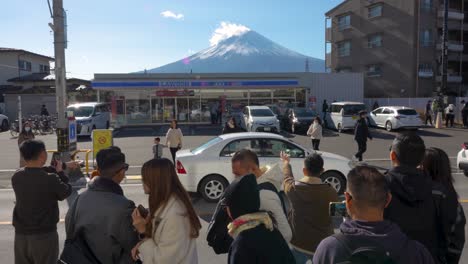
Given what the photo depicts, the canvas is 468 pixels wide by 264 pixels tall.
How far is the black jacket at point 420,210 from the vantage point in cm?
267

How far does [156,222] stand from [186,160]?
581 centimetres

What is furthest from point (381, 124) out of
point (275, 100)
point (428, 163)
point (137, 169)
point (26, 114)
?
point (26, 114)

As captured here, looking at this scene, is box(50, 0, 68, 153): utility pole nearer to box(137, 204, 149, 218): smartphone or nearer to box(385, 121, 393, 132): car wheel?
box(137, 204, 149, 218): smartphone

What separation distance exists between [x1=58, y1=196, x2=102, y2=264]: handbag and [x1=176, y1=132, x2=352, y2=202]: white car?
18.5ft

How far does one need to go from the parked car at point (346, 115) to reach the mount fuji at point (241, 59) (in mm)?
108152

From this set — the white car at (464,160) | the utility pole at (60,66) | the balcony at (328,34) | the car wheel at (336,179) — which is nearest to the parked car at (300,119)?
the white car at (464,160)

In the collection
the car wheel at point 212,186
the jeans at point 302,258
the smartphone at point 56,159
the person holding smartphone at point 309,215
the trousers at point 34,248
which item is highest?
the smartphone at point 56,159

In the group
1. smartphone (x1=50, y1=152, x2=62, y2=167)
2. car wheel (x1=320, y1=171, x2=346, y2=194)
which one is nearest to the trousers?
smartphone (x1=50, y1=152, x2=62, y2=167)

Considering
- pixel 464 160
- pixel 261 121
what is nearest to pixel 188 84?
pixel 261 121

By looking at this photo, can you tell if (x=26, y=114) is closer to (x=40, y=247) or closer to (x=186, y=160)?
(x=186, y=160)

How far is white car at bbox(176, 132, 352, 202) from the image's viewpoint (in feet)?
27.6

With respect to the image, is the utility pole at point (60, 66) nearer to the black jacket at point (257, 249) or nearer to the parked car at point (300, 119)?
the black jacket at point (257, 249)

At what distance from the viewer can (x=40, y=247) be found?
353 cm

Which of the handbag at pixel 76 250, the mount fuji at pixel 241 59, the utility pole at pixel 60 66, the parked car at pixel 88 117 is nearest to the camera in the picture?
the handbag at pixel 76 250
